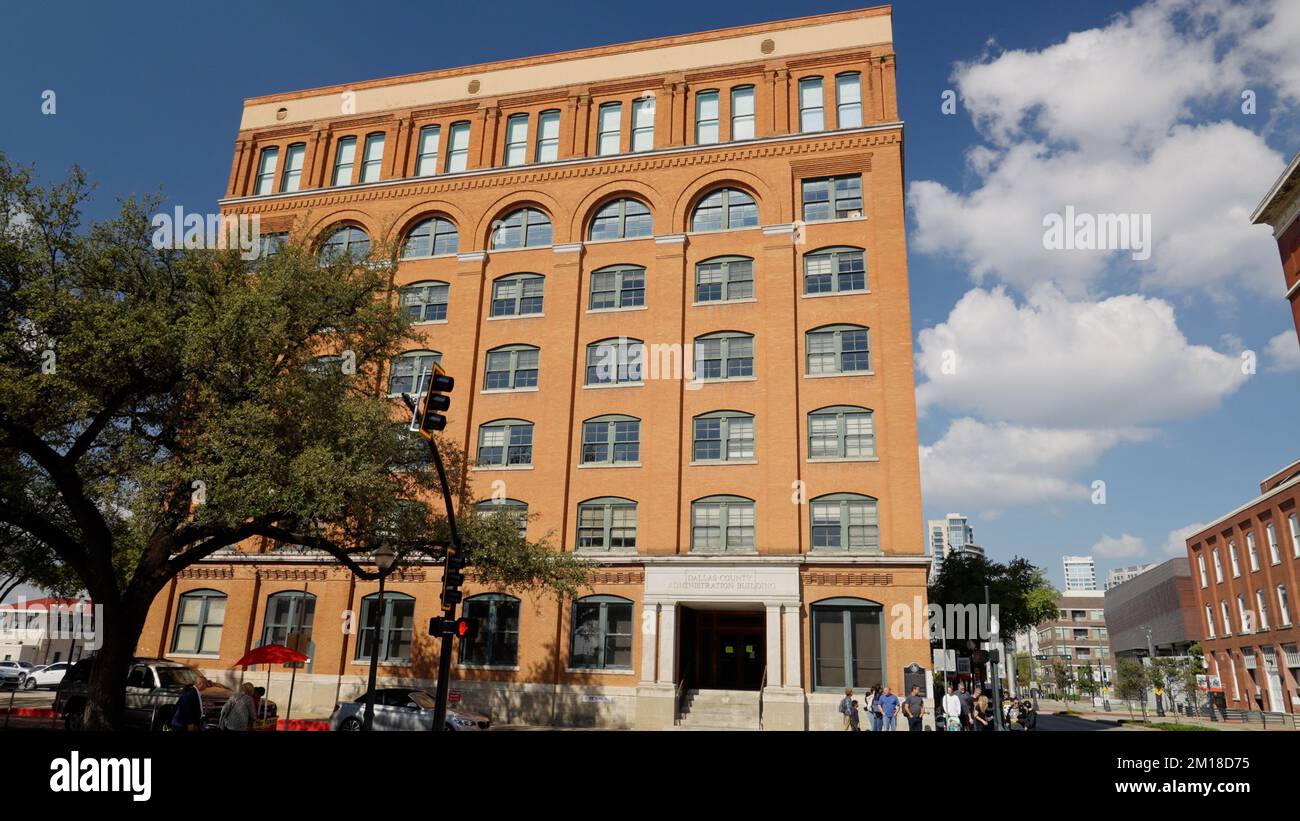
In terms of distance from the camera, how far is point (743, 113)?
35375 millimetres

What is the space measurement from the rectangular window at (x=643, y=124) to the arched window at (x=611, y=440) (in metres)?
12.7

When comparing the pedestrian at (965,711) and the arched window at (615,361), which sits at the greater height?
the arched window at (615,361)

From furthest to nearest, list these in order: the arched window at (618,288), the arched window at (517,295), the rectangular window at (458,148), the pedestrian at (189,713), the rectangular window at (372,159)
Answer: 1. the rectangular window at (372,159)
2. the rectangular window at (458,148)
3. the arched window at (517,295)
4. the arched window at (618,288)
5. the pedestrian at (189,713)

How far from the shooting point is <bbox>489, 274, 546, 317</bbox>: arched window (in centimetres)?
3491

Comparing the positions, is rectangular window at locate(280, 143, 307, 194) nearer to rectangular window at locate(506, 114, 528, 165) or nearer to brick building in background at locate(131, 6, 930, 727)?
brick building in background at locate(131, 6, 930, 727)

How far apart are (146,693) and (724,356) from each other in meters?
22.1

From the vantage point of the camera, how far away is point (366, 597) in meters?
32.6

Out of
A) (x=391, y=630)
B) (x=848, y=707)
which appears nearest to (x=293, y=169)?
(x=391, y=630)

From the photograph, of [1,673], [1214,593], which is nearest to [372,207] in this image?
[1,673]

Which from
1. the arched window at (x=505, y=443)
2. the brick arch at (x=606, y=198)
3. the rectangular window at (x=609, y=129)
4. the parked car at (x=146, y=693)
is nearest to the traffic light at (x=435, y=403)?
the parked car at (x=146, y=693)

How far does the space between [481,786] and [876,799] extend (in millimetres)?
1241

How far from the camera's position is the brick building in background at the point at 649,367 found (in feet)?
94.8

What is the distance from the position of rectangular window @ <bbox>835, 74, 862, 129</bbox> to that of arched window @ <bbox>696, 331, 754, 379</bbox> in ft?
34.3

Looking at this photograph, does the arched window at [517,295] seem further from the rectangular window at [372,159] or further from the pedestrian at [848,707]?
the pedestrian at [848,707]
